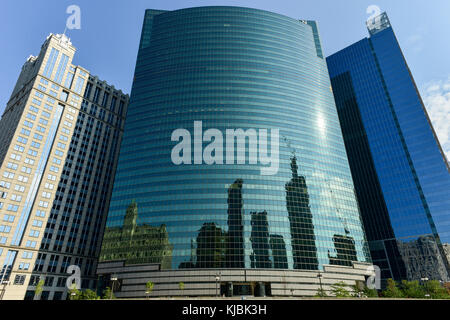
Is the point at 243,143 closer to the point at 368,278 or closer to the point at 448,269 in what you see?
the point at 368,278

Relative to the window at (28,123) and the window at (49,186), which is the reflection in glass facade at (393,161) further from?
the window at (28,123)

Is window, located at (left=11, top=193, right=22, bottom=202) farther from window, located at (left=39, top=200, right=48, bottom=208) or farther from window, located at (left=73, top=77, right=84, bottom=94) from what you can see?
window, located at (left=73, top=77, right=84, bottom=94)

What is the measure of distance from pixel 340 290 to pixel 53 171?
118 meters

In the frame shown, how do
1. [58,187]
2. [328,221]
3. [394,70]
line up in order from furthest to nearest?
[394,70], [58,187], [328,221]

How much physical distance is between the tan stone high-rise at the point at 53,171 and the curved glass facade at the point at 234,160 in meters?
28.5

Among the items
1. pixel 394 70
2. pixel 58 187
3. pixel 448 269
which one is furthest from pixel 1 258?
pixel 394 70

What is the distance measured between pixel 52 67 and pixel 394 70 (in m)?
181

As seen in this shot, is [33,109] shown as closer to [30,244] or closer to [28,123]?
Answer: [28,123]

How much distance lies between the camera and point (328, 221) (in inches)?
3713

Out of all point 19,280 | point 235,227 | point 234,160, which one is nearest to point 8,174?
point 19,280

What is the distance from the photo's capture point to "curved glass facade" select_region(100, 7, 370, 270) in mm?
85812

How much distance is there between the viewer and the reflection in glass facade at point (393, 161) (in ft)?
382

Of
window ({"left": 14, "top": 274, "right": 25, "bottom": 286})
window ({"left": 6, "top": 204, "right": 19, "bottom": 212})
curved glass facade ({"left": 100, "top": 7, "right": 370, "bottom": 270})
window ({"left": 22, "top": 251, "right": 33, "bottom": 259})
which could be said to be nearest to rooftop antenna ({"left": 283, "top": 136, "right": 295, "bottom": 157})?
curved glass facade ({"left": 100, "top": 7, "right": 370, "bottom": 270})

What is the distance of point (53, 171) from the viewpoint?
11006cm
